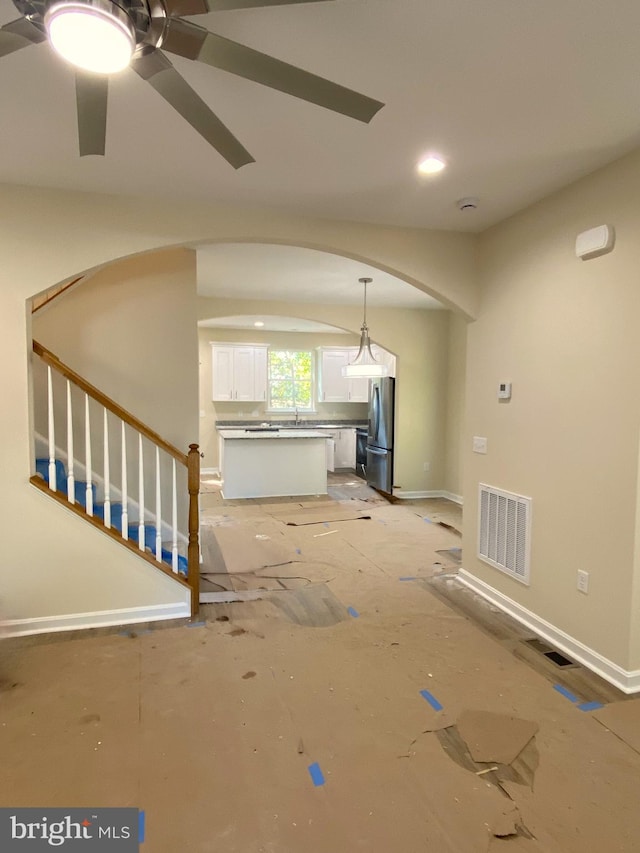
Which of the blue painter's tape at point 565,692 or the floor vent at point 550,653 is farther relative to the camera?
the floor vent at point 550,653

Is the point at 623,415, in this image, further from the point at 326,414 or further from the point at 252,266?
the point at 326,414

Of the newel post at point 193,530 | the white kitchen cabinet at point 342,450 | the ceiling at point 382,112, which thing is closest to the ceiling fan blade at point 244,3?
the ceiling at point 382,112

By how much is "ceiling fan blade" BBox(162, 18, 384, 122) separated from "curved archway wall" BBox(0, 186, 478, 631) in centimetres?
172

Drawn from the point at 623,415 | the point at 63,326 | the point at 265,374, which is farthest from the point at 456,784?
the point at 265,374

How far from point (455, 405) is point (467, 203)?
407 cm

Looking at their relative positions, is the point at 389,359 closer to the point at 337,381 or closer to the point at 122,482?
the point at 337,381

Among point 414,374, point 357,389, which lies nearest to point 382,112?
point 414,374

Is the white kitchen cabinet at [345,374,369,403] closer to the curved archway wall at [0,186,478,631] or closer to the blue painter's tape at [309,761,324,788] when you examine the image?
the curved archway wall at [0,186,478,631]

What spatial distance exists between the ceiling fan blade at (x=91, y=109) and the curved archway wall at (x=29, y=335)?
117 cm

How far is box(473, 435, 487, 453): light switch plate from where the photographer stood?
3510 mm

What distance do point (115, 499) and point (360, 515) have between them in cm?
297

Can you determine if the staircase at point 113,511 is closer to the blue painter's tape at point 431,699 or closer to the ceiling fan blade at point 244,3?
the blue painter's tape at point 431,699

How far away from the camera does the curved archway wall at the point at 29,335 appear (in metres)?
2.73

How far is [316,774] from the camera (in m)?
1.86
